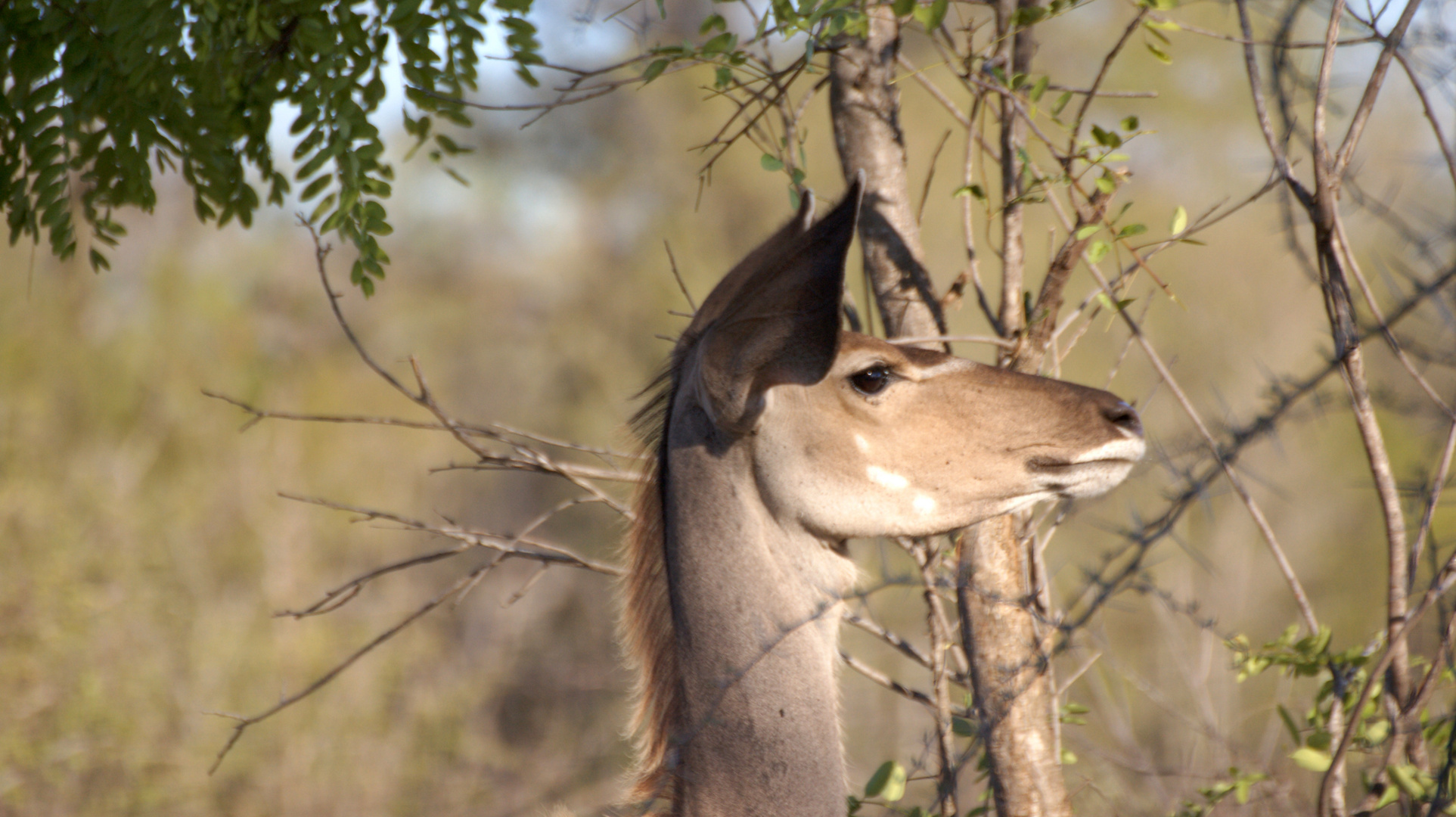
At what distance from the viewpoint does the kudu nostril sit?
2559 millimetres

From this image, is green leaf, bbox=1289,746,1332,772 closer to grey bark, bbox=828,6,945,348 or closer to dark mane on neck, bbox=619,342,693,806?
grey bark, bbox=828,6,945,348

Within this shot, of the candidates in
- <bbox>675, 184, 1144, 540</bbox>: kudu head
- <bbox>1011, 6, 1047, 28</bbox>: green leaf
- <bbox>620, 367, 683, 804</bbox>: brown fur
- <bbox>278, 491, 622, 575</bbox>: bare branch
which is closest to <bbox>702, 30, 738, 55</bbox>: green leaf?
<bbox>675, 184, 1144, 540</bbox>: kudu head

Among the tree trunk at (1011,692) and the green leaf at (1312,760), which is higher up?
the tree trunk at (1011,692)

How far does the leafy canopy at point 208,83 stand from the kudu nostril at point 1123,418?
1.81 m

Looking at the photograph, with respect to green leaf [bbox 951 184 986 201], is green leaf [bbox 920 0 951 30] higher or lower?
higher

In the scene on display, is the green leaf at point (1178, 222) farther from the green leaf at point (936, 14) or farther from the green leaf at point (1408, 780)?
the green leaf at point (1408, 780)

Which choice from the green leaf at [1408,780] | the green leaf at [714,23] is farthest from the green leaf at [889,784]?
the green leaf at [714,23]

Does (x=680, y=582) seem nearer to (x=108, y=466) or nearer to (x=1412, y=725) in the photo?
(x=1412, y=725)

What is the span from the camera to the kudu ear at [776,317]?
7.12 ft

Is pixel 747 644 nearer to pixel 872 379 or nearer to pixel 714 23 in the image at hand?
pixel 872 379

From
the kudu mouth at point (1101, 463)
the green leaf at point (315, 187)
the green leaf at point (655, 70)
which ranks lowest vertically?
the kudu mouth at point (1101, 463)

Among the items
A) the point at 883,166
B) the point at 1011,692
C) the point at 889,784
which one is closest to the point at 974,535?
the point at 1011,692

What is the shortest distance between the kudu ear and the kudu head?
25 millimetres

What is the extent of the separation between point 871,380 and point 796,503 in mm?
367
